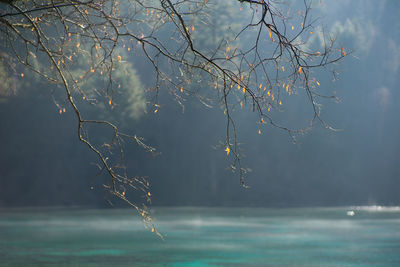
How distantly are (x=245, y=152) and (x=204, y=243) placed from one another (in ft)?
72.6

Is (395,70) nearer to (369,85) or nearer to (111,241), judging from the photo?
(369,85)

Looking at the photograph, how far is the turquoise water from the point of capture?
→ 38.5 ft

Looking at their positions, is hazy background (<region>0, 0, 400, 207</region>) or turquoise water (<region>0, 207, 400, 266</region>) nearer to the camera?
turquoise water (<region>0, 207, 400, 266</region>)

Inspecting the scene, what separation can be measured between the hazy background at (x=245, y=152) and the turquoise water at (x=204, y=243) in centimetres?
1219

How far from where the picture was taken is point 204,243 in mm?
14586

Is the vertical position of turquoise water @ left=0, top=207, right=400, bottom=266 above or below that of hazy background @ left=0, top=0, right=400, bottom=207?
below

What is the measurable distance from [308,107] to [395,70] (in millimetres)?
6461

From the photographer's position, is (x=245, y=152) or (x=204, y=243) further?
(x=245, y=152)

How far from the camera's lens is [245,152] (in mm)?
36562

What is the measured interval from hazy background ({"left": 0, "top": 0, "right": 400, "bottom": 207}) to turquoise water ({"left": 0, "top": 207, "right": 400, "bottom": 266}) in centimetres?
1219

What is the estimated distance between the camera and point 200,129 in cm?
3712

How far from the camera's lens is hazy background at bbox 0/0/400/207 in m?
33.3

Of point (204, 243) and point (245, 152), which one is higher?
point (245, 152)

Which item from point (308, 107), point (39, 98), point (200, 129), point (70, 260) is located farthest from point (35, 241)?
point (308, 107)
